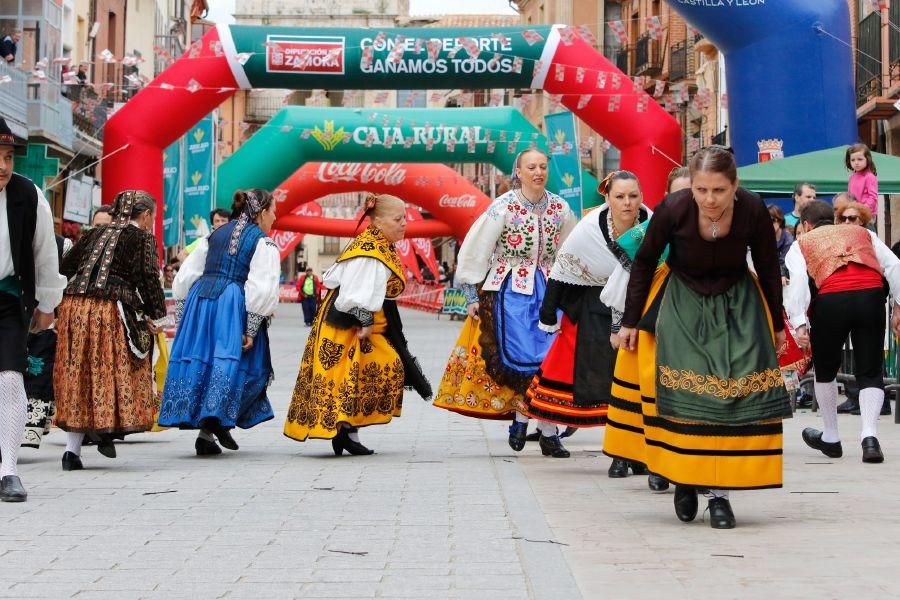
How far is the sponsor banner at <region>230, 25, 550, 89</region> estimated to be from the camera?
19953 mm

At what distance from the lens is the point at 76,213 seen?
35625 mm

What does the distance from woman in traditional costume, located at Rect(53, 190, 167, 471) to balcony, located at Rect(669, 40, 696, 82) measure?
1466 inches

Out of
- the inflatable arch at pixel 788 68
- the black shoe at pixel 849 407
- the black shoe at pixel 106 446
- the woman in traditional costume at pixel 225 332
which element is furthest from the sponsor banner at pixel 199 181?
the black shoe at pixel 106 446

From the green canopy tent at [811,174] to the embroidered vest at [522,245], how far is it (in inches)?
195

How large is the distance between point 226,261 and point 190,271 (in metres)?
0.30

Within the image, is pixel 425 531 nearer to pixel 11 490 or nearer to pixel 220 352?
pixel 11 490

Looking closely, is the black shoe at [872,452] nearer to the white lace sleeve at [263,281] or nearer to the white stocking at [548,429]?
the white stocking at [548,429]

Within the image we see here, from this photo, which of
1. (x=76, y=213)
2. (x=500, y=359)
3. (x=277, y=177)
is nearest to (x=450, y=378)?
(x=500, y=359)

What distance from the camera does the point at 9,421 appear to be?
753cm

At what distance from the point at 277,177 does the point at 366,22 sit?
201ft

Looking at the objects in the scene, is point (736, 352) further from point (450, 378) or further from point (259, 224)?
point (259, 224)

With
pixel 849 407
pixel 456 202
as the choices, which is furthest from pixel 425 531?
pixel 456 202

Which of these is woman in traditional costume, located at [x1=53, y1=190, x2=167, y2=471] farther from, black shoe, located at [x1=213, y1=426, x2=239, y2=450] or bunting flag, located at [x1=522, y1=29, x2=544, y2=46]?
bunting flag, located at [x1=522, y1=29, x2=544, y2=46]

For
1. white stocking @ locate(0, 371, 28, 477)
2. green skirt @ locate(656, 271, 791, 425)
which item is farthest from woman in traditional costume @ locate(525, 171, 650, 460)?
white stocking @ locate(0, 371, 28, 477)
